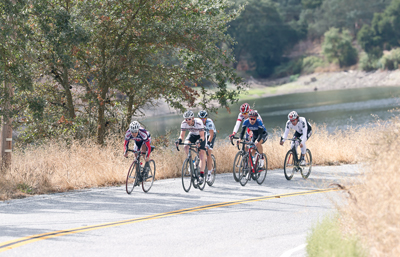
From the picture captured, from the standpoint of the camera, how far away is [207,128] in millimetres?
13852

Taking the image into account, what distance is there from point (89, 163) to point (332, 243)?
10.2 metres

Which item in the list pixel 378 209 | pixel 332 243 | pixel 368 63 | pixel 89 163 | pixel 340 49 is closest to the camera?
pixel 378 209

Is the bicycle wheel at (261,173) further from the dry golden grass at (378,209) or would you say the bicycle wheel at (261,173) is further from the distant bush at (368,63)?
the distant bush at (368,63)

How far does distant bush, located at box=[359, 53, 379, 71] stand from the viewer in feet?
306

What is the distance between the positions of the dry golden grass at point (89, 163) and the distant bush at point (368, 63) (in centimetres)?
7945

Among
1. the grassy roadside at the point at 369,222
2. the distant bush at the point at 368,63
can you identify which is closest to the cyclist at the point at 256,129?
the grassy roadside at the point at 369,222

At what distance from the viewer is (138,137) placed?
1243 cm

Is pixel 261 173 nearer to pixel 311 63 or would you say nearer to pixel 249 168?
pixel 249 168

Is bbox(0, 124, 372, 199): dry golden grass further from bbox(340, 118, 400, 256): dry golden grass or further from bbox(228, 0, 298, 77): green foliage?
bbox(228, 0, 298, 77): green foliage

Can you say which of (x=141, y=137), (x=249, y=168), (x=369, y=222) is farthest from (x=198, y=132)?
(x=369, y=222)

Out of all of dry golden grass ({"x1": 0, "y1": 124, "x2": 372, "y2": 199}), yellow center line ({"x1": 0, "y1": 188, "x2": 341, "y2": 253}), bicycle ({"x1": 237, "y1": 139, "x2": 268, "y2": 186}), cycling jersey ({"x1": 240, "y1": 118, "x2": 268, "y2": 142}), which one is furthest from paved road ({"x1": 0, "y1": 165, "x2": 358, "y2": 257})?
cycling jersey ({"x1": 240, "y1": 118, "x2": 268, "y2": 142})

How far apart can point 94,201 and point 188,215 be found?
285cm

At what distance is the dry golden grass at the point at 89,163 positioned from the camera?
42.7ft

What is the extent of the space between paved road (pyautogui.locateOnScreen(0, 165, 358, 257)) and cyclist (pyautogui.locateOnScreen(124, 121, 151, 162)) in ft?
3.60
